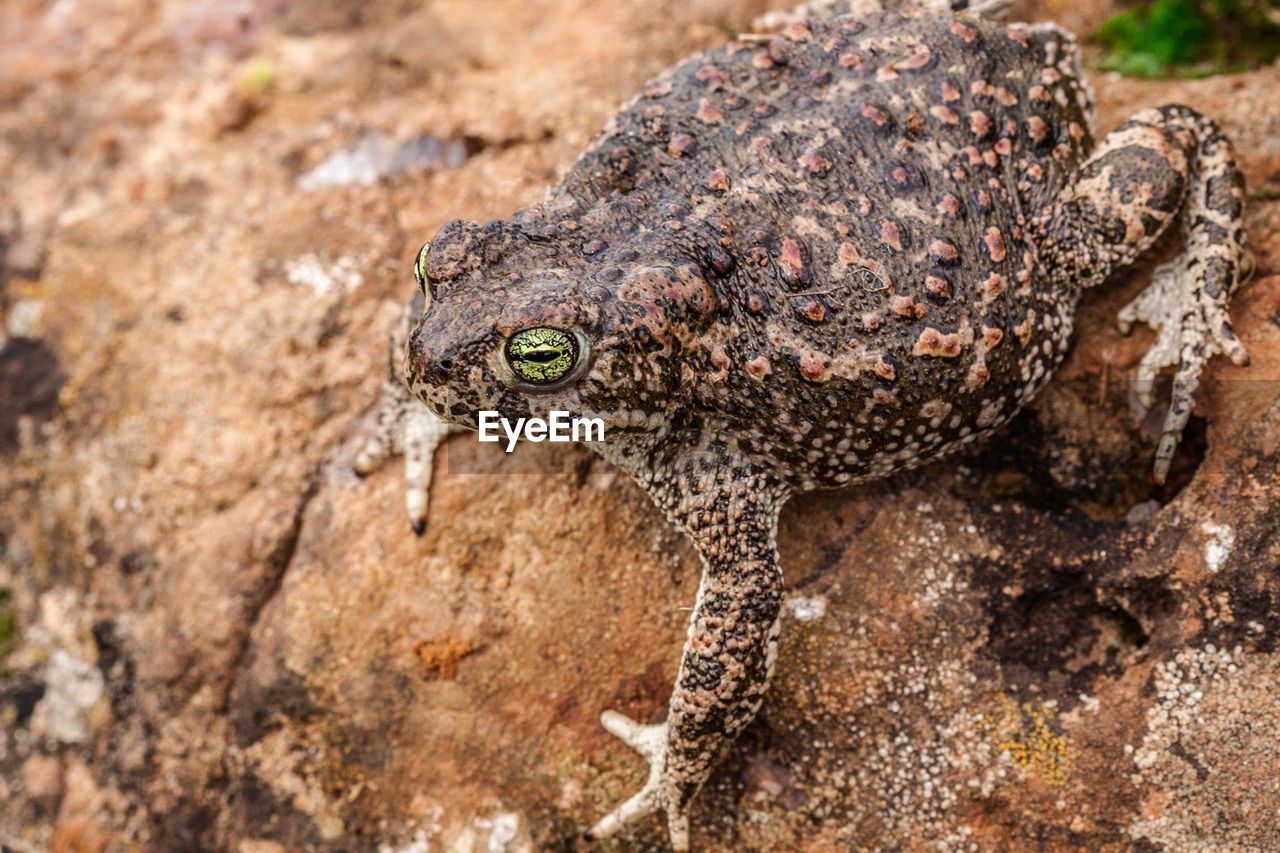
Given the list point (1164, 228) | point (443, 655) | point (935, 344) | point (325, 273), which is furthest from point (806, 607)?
point (325, 273)

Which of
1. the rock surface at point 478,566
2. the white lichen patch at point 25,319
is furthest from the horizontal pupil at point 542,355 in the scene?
the white lichen patch at point 25,319

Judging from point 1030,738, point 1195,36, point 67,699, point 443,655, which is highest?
point 1195,36

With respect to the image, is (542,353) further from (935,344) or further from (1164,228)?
(1164,228)

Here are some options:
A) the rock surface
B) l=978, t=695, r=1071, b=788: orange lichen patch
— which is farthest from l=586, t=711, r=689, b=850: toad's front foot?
l=978, t=695, r=1071, b=788: orange lichen patch

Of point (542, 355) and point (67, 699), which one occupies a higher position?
point (542, 355)

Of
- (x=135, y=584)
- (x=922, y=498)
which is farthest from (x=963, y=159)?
(x=135, y=584)

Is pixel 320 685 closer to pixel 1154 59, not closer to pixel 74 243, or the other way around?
pixel 74 243
